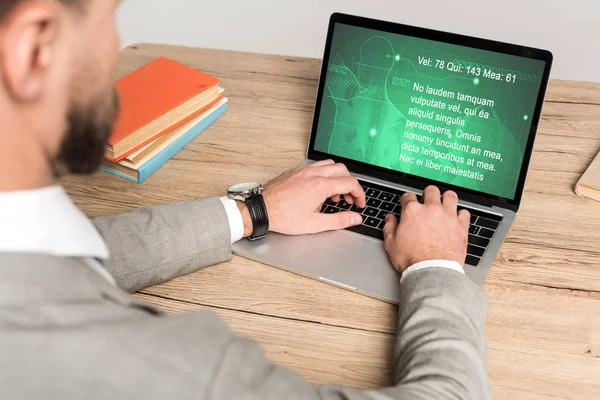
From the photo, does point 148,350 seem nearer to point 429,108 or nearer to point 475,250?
point 475,250

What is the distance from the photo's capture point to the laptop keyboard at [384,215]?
4.22 ft

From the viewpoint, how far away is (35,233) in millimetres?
A: 774

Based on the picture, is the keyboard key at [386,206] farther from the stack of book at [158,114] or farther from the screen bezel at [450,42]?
the stack of book at [158,114]

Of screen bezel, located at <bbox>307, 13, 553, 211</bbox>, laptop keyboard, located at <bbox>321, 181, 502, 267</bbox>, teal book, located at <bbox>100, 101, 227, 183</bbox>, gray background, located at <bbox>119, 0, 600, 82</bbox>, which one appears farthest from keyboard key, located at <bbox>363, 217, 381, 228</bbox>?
gray background, located at <bbox>119, 0, 600, 82</bbox>

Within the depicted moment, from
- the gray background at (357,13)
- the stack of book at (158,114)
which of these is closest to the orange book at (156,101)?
the stack of book at (158,114)

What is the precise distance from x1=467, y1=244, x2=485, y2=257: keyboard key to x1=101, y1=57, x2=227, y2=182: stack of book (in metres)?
0.64

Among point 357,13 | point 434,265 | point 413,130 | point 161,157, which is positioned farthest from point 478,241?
point 357,13

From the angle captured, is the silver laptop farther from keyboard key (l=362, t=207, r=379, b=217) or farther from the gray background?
the gray background

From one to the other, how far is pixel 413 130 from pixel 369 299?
40 centimetres

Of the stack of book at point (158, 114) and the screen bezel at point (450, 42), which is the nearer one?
the screen bezel at point (450, 42)

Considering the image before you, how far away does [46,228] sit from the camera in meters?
0.79

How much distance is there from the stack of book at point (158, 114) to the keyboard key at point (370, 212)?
0.44 metres

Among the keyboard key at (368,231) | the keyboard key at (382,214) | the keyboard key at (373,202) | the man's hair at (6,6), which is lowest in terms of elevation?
the keyboard key at (368,231)

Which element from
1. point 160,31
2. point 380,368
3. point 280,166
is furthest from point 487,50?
point 160,31
